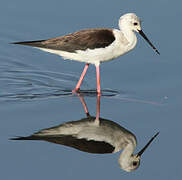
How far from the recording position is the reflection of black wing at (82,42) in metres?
10.4

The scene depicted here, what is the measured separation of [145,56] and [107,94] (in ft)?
5.60

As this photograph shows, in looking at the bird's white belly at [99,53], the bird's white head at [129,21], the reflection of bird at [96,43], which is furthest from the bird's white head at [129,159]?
the bird's white head at [129,21]

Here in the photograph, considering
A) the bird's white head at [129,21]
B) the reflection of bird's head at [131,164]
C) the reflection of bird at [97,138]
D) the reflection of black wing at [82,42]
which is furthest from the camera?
the bird's white head at [129,21]

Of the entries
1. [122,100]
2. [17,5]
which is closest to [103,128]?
[122,100]

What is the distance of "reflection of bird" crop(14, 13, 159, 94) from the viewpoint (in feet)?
34.1

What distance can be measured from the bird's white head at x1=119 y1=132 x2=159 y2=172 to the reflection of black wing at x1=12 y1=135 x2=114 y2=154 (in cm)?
21

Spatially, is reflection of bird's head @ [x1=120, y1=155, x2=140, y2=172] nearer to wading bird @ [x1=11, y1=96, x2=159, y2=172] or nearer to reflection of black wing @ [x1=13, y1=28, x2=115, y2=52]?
wading bird @ [x1=11, y1=96, x2=159, y2=172]

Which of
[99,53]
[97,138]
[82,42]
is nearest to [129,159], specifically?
[97,138]

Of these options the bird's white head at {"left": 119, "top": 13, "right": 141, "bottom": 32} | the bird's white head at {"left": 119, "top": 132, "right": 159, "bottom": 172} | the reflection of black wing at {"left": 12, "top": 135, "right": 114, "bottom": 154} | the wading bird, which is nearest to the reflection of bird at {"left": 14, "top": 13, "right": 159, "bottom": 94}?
the bird's white head at {"left": 119, "top": 13, "right": 141, "bottom": 32}

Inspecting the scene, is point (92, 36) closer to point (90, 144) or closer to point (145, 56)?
point (145, 56)

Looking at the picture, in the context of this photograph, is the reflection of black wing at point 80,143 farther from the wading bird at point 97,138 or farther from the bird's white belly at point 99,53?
the bird's white belly at point 99,53

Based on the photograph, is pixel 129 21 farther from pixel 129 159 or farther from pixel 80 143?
pixel 129 159

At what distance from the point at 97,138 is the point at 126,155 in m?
0.57

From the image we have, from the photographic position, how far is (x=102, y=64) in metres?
11.7
